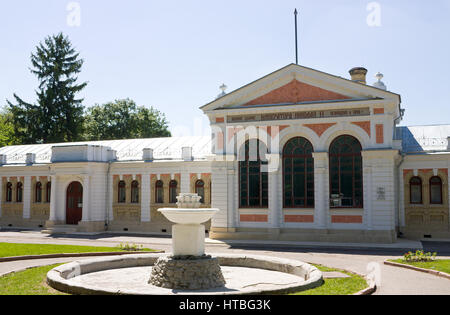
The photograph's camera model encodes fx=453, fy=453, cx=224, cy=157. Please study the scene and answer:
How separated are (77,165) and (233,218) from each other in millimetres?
12183

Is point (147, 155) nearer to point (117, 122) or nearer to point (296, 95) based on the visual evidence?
point (296, 95)

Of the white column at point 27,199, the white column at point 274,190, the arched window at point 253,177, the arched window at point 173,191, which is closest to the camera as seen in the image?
the white column at point 274,190

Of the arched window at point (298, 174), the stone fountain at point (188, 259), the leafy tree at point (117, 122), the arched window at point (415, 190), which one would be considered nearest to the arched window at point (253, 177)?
the arched window at point (298, 174)

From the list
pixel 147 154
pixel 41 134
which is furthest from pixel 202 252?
pixel 41 134

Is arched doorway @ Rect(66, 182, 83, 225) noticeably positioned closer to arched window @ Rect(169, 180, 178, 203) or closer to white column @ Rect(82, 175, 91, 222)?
white column @ Rect(82, 175, 91, 222)

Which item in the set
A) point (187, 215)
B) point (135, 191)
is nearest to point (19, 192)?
point (135, 191)

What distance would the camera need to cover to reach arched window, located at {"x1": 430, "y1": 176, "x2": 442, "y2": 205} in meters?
25.3

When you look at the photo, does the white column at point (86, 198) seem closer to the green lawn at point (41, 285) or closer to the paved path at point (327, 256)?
the paved path at point (327, 256)

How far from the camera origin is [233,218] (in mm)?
25781

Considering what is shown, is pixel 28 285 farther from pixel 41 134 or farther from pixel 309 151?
pixel 41 134

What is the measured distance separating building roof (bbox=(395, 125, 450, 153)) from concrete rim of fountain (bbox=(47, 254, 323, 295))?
15845 mm

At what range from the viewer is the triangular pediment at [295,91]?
24172mm

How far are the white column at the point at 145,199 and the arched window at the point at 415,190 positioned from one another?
16603mm

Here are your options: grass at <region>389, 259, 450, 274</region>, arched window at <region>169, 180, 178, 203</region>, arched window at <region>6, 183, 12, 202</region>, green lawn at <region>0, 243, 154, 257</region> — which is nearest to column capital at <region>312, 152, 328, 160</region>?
grass at <region>389, 259, 450, 274</region>
